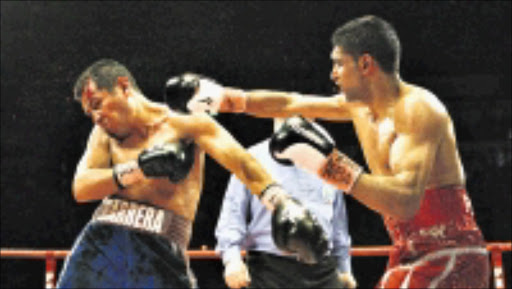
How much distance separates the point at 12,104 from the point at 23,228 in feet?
4.10

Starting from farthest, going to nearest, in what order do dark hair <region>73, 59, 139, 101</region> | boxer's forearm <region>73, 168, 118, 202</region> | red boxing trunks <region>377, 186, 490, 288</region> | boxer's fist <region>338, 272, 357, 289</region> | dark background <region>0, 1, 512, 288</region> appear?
dark background <region>0, 1, 512, 288</region> → boxer's fist <region>338, 272, 357, 289</region> → dark hair <region>73, 59, 139, 101</region> → boxer's forearm <region>73, 168, 118, 202</region> → red boxing trunks <region>377, 186, 490, 288</region>

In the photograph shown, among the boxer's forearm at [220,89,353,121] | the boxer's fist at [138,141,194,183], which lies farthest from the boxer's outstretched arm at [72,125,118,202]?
the boxer's forearm at [220,89,353,121]

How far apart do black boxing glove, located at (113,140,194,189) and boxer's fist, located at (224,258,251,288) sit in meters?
0.38

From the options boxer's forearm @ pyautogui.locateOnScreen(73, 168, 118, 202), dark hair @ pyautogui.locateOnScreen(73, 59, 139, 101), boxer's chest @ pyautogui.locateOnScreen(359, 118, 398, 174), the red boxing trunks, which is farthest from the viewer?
dark hair @ pyautogui.locateOnScreen(73, 59, 139, 101)

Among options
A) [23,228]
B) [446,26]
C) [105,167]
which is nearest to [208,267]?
[23,228]

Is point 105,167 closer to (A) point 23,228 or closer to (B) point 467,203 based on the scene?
(B) point 467,203

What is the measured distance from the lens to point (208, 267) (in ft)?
18.4

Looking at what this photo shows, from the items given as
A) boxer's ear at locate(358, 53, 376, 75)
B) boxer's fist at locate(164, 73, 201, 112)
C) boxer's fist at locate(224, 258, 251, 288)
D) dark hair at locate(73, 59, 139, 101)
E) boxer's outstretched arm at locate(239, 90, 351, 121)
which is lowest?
boxer's fist at locate(224, 258, 251, 288)

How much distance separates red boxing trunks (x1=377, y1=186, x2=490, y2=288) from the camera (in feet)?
4.52

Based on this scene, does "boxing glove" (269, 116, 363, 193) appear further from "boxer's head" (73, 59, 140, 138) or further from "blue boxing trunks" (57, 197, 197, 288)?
"boxer's head" (73, 59, 140, 138)

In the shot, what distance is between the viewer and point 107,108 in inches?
78.0

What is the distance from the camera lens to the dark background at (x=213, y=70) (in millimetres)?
5863

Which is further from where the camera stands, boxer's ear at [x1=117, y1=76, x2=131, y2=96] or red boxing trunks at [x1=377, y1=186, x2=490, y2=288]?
boxer's ear at [x1=117, y1=76, x2=131, y2=96]

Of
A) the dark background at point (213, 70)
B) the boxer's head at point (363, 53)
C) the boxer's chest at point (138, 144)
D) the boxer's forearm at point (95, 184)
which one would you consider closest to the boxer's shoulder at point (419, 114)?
the boxer's head at point (363, 53)
